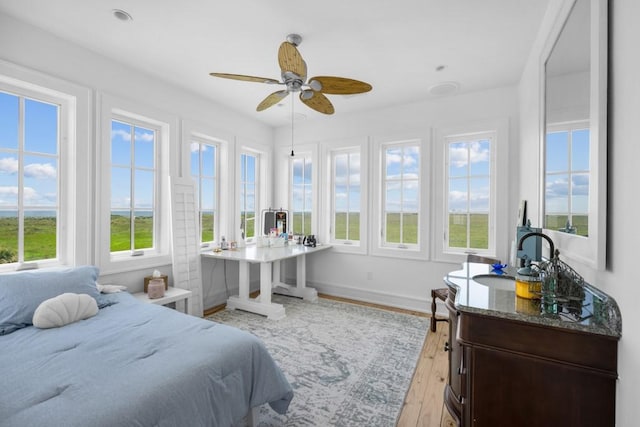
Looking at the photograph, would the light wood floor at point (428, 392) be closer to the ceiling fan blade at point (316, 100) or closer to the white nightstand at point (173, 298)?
the white nightstand at point (173, 298)

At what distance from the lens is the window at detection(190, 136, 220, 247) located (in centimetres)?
389

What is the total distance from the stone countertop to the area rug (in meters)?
1.03

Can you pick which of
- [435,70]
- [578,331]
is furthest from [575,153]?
[435,70]

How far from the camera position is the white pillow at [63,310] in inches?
71.3

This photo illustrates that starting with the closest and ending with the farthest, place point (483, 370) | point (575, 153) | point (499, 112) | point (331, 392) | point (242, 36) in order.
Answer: point (483, 370), point (575, 153), point (331, 392), point (242, 36), point (499, 112)

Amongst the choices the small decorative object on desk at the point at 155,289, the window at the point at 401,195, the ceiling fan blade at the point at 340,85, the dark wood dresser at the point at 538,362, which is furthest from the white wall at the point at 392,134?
the dark wood dresser at the point at 538,362

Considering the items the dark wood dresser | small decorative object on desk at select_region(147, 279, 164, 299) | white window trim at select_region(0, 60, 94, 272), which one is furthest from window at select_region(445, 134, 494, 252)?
white window trim at select_region(0, 60, 94, 272)

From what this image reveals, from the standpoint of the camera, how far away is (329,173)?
4.59 meters

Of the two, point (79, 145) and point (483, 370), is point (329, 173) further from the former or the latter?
point (483, 370)

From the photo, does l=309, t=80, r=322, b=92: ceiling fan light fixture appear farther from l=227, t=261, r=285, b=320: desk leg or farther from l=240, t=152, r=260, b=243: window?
l=240, t=152, r=260, b=243: window

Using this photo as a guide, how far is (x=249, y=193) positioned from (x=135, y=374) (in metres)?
3.65

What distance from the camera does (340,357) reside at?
261 centimetres

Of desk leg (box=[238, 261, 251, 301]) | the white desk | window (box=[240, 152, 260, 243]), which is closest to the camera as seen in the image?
the white desk

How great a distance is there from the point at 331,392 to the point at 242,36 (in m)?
2.95
